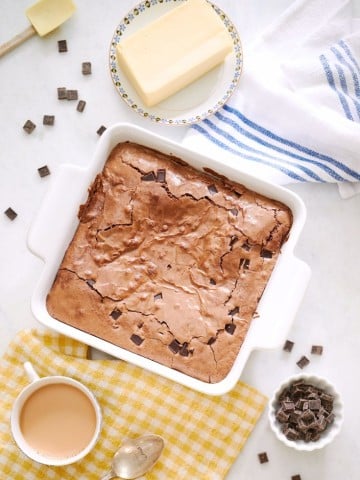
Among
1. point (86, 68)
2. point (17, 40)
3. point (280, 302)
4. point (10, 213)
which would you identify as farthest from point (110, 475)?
point (17, 40)

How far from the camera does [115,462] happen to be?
82.8 inches

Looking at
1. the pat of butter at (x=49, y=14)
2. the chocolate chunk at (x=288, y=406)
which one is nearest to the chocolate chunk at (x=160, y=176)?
the pat of butter at (x=49, y=14)

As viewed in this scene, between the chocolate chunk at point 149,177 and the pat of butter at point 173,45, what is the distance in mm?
270

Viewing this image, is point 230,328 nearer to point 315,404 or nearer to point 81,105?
point 315,404

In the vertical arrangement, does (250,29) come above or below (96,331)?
above

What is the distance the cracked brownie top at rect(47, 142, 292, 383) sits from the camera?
1963 mm

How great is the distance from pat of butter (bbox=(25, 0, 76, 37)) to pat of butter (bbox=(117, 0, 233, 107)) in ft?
0.79

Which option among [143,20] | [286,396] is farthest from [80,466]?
[143,20]

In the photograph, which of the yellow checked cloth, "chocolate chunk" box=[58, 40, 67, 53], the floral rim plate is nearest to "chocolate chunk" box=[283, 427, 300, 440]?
the yellow checked cloth

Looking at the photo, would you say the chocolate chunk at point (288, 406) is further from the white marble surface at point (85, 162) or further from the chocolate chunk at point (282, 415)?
the white marble surface at point (85, 162)

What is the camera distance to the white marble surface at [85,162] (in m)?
2.21

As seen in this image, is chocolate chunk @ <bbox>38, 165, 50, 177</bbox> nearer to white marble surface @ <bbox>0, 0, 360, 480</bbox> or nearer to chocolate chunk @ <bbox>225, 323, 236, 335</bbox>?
white marble surface @ <bbox>0, 0, 360, 480</bbox>

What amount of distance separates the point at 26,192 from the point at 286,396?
1.00 m

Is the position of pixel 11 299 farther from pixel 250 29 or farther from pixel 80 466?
pixel 250 29
